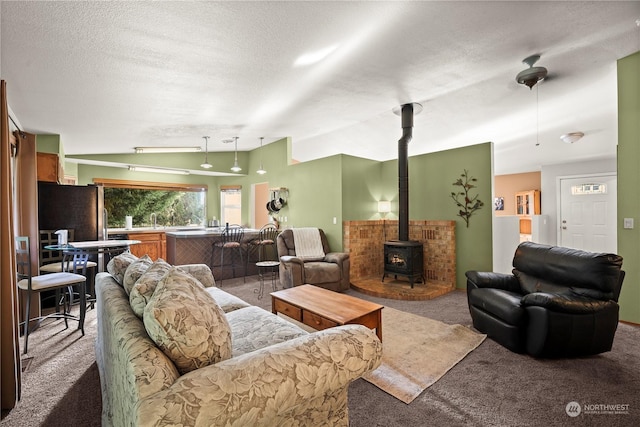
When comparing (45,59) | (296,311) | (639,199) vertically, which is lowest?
(296,311)

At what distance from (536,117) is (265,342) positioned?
5.31m

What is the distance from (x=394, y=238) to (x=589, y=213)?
15.0ft

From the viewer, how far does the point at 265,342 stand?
171 centimetres

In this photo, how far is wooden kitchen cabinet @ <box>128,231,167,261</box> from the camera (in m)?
6.06

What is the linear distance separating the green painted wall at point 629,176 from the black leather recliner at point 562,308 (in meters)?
0.98

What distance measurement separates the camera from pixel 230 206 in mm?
7641

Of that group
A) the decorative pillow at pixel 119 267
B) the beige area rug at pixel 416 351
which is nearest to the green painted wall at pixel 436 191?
the beige area rug at pixel 416 351

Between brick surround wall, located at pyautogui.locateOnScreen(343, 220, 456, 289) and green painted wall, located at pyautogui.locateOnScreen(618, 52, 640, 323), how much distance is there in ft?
6.25

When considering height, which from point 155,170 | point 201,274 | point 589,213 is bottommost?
point 201,274

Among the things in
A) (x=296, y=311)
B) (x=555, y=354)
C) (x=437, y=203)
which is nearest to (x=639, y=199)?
(x=555, y=354)

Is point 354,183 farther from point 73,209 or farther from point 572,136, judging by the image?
point 73,209

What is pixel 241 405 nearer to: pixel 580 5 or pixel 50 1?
pixel 50 1

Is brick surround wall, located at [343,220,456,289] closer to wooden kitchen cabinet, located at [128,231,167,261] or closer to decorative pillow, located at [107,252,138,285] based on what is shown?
decorative pillow, located at [107,252,138,285]

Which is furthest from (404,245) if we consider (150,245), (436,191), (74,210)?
(150,245)
